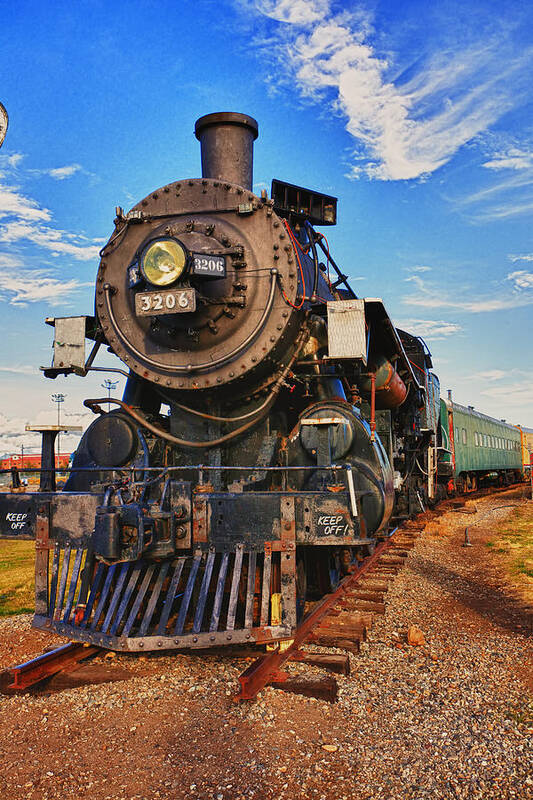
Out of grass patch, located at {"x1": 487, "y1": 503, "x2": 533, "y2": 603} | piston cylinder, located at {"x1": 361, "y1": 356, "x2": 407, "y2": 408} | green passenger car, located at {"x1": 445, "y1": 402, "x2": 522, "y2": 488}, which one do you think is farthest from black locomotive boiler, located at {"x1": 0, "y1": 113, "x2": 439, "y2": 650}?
green passenger car, located at {"x1": 445, "y1": 402, "x2": 522, "y2": 488}

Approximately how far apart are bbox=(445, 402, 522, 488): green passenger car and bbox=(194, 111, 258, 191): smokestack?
11.3m

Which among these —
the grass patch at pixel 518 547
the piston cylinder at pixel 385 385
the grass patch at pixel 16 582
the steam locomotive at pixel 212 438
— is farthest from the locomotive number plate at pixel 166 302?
the grass patch at pixel 518 547

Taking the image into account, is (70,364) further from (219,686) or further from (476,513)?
(476,513)

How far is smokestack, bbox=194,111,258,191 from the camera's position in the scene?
5.60 m

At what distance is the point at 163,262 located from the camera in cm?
445

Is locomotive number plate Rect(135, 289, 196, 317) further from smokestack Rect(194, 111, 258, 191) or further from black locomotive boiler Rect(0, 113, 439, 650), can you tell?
smokestack Rect(194, 111, 258, 191)

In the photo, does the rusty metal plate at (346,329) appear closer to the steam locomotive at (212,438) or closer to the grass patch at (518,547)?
the steam locomotive at (212,438)

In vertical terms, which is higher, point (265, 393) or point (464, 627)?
point (265, 393)

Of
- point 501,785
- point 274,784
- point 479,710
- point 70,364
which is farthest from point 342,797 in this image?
point 70,364

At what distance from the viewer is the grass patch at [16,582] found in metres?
6.09

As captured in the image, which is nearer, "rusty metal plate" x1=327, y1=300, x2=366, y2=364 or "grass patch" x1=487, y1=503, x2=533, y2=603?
"rusty metal plate" x1=327, y1=300, x2=366, y2=364

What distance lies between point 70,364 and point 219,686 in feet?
9.64

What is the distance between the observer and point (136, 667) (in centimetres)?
389

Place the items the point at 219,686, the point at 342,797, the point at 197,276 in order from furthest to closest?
1. the point at 197,276
2. the point at 219,686
3. the point at 342,797
